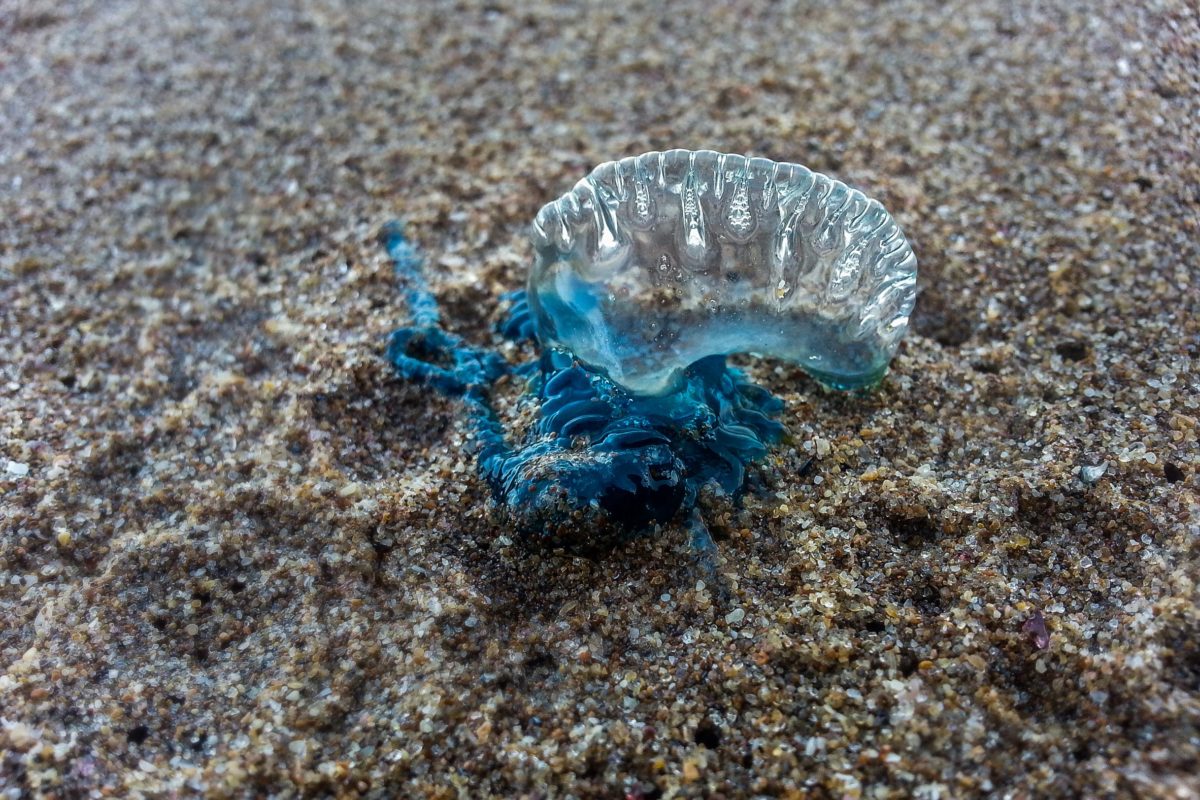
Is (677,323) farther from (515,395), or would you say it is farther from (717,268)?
(515,395)

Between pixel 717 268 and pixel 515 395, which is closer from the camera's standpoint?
pixel 717 268

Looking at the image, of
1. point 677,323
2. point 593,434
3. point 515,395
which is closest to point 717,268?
point 677,323

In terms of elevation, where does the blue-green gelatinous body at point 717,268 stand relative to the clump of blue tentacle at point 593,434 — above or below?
above

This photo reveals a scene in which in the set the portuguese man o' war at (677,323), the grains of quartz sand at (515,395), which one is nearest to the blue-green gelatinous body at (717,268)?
the portuguese man o' war at (677,323)

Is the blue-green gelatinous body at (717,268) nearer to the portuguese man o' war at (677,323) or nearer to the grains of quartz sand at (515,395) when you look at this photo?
the portuguese man o' war at (677,323)

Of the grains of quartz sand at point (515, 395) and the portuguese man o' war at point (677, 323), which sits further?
the portuguese man o' war at point (677, 323)

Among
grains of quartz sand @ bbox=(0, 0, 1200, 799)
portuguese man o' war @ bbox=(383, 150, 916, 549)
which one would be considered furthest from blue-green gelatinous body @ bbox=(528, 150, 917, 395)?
grains of quartz sand @ bbox=(0, 0, 1200, 799)

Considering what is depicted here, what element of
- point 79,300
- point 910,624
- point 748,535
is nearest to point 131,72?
point 79,300
